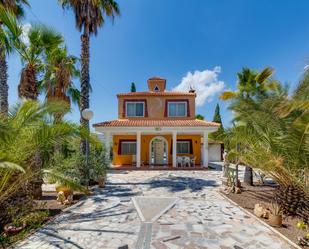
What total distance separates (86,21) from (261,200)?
13.2 meters

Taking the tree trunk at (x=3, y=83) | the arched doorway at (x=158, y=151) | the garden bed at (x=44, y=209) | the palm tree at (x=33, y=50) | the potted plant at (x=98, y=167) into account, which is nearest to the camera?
the garden bed at (x=44, y=209)

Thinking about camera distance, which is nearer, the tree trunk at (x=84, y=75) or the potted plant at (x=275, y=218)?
the potted plant at (x=275, y=218)

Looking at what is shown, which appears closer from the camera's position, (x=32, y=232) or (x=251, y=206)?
(x=32, y=232)

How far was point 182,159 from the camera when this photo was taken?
1902cm

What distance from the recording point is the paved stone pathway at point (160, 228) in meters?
4.74

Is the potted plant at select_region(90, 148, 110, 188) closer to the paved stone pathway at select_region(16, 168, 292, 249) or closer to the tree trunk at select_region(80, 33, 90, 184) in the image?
the tree trunk at select_region(80, 33, 90, 184)

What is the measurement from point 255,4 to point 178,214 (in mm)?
11042

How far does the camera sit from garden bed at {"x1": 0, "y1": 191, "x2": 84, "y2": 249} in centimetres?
470

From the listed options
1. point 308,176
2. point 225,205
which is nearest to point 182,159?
point 225,205

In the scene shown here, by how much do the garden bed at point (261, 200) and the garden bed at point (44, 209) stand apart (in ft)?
22.2

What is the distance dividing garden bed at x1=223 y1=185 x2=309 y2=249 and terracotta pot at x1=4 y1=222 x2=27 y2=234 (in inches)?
279

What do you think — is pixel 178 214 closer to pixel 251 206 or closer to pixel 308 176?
pixel 251 206

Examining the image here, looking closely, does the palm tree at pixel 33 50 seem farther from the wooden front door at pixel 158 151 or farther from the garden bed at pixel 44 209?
the wooden front door at pixel 158 151

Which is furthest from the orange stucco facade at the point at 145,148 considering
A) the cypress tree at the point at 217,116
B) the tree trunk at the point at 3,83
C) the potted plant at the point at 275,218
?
the cypress tree at the point at 217,116
